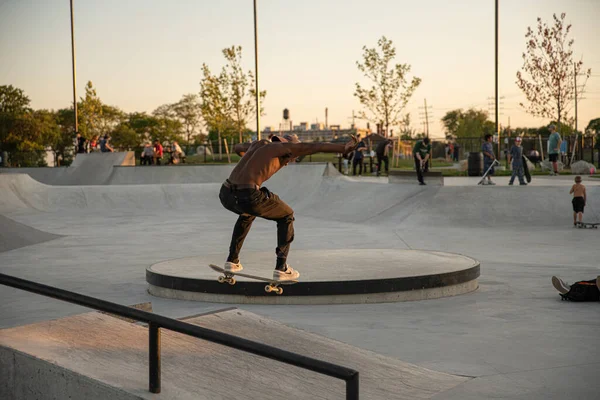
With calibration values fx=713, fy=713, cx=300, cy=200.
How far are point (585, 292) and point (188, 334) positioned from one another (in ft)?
20.9

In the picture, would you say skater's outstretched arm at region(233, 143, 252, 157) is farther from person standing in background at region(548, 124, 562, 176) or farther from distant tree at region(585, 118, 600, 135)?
distant tree at region(585, 118, 600, 135)

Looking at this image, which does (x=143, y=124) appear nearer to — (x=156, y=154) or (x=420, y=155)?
(x=156, y=154)

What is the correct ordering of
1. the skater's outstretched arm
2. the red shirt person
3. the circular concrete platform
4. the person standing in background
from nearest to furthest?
the skater's outstretched arm
the circular concrete platform
the person standing in background
the red shirt person

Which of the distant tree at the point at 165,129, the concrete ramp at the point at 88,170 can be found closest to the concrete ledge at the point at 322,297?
the concrete ramp at the point at 88,170

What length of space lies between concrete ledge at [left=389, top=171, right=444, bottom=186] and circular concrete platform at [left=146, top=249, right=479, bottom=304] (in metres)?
10.3

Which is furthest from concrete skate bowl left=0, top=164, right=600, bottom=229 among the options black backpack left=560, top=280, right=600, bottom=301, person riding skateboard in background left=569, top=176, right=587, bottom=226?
black backpack left=560, top=280, right=600, bottom=301

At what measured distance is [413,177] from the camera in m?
21.1

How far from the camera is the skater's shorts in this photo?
16625 mm

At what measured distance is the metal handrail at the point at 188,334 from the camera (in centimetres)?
284

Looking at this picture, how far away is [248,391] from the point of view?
448 cm

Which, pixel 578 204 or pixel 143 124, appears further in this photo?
pixel 143 124

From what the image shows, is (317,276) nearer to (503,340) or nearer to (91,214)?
(503,340)

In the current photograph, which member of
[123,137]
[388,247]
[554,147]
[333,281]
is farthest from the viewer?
[123,137]

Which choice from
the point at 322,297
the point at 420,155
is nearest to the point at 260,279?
the point at 322,297
